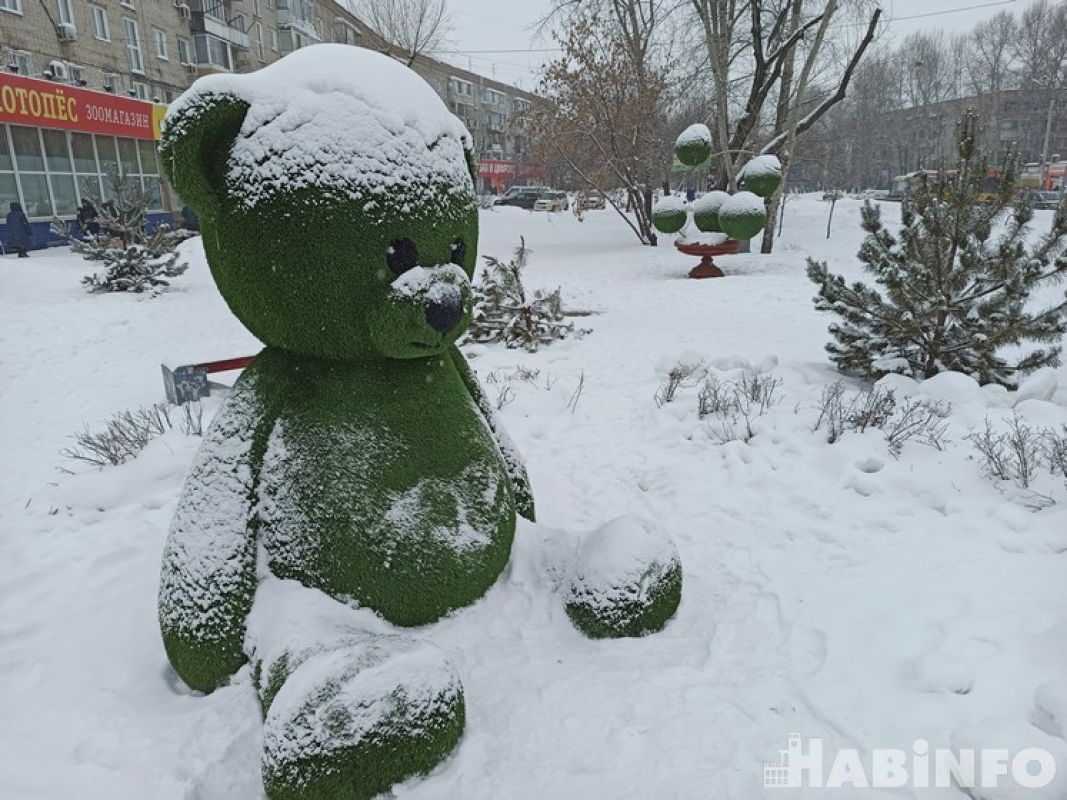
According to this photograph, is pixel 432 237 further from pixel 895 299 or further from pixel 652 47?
pixel 652 47

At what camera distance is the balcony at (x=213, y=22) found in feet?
83.7

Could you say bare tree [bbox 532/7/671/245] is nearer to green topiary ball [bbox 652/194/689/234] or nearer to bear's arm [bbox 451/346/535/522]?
green topiary ball [bbox 652/194/689/234]

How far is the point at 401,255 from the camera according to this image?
7.38 ft

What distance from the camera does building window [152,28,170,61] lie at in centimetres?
2385

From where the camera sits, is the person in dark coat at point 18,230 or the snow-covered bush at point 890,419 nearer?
the snow-covered bush at point 890,419

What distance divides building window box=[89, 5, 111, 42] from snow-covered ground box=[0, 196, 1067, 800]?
20.9 meters

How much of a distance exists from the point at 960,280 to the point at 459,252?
14.9ft

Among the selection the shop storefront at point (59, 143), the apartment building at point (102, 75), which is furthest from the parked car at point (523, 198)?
the shop storefront at point (59, 143)

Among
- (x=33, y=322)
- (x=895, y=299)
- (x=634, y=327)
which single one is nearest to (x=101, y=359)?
(x=33, y=322)

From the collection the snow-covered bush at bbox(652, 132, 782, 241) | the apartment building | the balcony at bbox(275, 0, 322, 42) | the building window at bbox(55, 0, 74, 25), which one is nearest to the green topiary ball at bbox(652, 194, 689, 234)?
the snow-covered bush at bbox(652, 132, 782, 241)

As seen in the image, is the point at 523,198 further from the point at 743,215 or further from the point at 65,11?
the point at 743,215

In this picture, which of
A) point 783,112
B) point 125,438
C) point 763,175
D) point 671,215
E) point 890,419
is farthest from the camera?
point 783,112

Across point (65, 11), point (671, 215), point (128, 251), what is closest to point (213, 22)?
point (65, 11)

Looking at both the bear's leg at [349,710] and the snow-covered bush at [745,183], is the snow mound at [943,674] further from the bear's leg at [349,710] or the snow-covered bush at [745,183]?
the snow-covered bush at [745,183]
